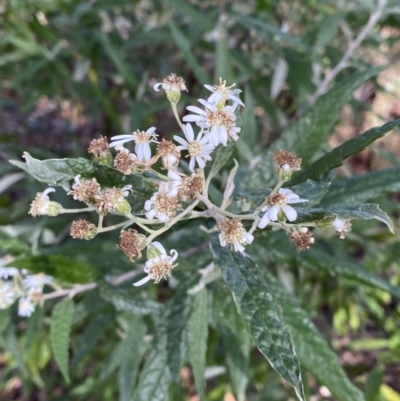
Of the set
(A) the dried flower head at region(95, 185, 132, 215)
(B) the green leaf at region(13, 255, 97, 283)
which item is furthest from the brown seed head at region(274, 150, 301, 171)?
(B) the green leaf at region(13, 255, 97, 283)

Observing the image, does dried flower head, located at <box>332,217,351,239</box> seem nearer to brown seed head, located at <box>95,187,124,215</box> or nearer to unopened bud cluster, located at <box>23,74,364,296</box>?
unopened bud cluster, located at <box>23,74,364,296</box>

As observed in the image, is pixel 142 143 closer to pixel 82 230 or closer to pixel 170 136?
pixel 82 230

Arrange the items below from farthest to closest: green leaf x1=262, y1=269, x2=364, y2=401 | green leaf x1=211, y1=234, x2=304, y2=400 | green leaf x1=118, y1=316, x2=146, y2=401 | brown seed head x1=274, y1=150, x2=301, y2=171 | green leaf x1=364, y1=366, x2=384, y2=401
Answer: green leaf x1=364, y1=366, x2=384, y2=401, green leaf x1=118, y1=316, x2=146, y2=401, green leaf x1=262, y1=269, x2=364, y2=401, brown seed head x1=274, y1=150, x2=301, y2=171, green leaf x1=211, y1=234, x2=304, y2=400

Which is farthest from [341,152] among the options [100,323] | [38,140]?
[38,140]

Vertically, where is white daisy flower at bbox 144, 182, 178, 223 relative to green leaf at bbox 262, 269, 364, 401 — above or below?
above

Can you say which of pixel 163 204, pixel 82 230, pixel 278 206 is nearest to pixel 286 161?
pixel 278 206
